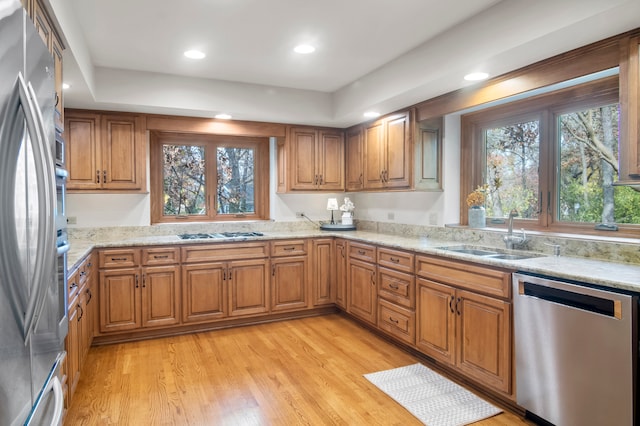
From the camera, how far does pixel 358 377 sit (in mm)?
2963

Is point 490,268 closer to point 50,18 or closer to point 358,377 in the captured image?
point 358,377

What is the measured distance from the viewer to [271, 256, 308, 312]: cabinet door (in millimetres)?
4316

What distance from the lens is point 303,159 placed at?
4766 millimetres

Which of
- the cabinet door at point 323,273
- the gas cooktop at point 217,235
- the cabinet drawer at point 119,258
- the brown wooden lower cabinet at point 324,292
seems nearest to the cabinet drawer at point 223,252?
the brown wooden lower cabinet at point 324,292

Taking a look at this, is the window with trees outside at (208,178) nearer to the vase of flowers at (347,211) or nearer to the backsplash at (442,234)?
the backsplash at (442,234)

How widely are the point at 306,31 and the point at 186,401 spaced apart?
2660 millimetres

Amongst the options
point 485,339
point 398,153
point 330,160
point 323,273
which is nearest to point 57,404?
point 485,339

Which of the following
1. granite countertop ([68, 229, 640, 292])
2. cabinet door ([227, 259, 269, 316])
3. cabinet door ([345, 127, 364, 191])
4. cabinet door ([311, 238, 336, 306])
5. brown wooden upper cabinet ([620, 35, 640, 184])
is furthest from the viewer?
cabinet door ([345, 127, 364, 191])

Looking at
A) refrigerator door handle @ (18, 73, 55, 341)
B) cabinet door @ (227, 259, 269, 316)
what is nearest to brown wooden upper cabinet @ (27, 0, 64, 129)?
refrigerator door handle @ (18, 73, 55, 341)

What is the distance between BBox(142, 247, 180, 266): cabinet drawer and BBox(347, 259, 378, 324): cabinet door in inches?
68.9

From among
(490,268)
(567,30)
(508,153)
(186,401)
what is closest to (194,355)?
(186,401)

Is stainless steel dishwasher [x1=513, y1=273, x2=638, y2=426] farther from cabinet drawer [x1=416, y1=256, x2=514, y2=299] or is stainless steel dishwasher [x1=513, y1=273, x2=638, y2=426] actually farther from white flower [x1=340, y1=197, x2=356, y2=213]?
white flower [x1=340, y1=197, x2=356, y2=213]

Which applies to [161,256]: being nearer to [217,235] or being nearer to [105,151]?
[217,235]

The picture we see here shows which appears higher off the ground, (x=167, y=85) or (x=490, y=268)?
(x=167, y=85)
